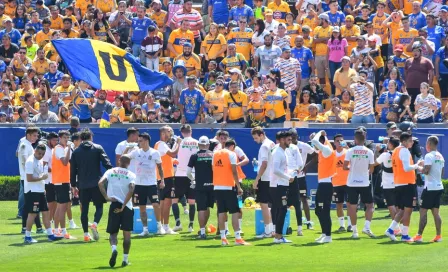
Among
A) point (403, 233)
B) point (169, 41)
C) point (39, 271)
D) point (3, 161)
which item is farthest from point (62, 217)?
point (169, 41)

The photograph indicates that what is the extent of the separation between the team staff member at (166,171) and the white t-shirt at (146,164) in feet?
2.07

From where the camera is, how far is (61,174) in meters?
24.9

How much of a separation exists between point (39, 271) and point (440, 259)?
22.3 feet

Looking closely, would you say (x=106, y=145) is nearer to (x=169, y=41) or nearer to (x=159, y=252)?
(x=169, y=41)

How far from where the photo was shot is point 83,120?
32.7 meters

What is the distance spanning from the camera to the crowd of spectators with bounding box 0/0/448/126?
31250mm

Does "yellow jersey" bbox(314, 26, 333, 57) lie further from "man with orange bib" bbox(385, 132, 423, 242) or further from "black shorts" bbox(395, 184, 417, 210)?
"black shorts" bbox(395, 184, 417, 210)

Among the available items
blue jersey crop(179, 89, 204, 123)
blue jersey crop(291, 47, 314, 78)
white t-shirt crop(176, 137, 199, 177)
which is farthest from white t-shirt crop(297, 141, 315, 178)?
blue jersey crop(291, 47, 314, 78)

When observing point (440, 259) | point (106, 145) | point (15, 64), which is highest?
point (15, 64)

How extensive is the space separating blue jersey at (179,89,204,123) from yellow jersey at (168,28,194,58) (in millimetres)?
3940

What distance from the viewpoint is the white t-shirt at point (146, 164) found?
23938 mm

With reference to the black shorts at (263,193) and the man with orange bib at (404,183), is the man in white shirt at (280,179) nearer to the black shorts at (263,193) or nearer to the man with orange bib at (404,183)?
the black shorts at (263,193)

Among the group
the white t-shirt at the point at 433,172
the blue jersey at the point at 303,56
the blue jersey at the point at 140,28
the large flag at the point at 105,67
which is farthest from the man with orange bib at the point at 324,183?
the blue jersey at the point at 140,28

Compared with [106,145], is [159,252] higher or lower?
lower
